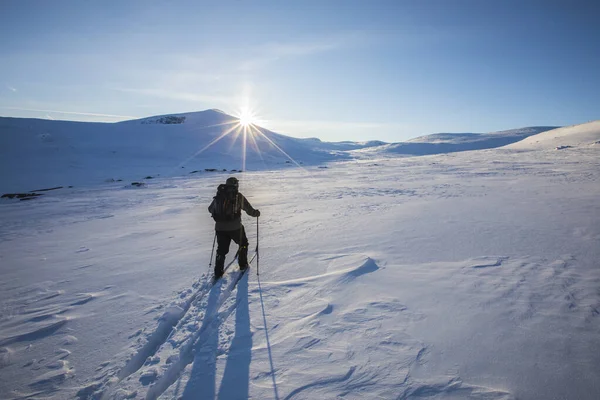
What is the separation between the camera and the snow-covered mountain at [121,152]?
29781 millimetres

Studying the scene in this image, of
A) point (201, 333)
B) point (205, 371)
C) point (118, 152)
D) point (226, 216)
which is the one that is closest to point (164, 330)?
point (201, 333)

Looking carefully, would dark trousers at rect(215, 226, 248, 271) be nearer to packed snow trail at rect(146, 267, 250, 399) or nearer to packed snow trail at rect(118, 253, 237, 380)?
packed snow trail at rect(146, 267, 250, 399)

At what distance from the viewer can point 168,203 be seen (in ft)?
45.1

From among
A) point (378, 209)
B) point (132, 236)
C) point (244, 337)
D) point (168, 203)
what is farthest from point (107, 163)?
point (244, 337)

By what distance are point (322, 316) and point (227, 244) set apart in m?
2.28

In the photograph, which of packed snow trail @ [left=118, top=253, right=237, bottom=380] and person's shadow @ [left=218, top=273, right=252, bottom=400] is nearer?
person's shadow @ [left=218, top=273, right=252, bottom=400]

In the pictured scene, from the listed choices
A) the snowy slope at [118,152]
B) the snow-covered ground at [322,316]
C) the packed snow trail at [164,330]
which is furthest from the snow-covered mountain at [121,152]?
the packed snow trail at [164,330]

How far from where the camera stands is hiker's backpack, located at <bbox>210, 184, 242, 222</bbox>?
474 centimetres

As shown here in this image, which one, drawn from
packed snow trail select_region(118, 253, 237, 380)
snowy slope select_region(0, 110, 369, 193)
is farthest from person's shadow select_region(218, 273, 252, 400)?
snowy slope select_region(0, 110, 369, 193)

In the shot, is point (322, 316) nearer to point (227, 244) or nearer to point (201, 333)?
point (201, 333)

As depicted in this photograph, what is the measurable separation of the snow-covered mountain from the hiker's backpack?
26413 millimetres

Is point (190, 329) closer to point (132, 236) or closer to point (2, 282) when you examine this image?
point (2, 282)

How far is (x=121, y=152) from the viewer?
1767 inches

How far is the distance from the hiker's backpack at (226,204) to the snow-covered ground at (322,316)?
1.12 metres
